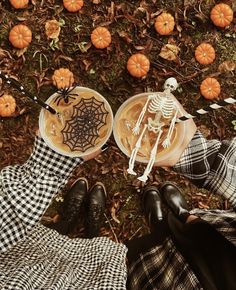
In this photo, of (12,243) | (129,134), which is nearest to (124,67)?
(129,134)

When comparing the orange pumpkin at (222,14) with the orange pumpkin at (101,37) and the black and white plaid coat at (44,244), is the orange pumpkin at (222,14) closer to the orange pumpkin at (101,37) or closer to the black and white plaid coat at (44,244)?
the orange pumpkin at (101,37)

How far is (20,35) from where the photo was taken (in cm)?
257

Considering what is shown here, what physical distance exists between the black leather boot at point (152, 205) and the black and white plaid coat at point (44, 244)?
419mm

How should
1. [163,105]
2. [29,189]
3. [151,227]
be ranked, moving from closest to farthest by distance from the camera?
[163,105] → [29,189] → [151,227]

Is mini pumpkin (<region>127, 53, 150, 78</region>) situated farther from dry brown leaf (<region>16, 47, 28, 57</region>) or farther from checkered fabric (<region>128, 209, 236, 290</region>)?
checkered fabric (<region>128, 209, 236, 290</region>)

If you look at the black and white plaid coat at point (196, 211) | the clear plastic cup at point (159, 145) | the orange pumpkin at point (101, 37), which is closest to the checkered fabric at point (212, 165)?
the black and white plaid coat at point (196, 211)

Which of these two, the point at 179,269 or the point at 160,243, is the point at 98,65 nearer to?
the point at 160,243

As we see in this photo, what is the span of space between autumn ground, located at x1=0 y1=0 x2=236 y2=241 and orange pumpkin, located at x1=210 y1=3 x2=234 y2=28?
5 centimetres

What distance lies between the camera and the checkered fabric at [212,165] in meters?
1.93

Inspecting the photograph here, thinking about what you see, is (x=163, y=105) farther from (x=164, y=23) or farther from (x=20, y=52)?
(x=20, y=52)

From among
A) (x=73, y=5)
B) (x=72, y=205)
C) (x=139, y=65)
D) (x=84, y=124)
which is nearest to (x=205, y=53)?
(x=139, y=65)

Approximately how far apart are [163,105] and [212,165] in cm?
41

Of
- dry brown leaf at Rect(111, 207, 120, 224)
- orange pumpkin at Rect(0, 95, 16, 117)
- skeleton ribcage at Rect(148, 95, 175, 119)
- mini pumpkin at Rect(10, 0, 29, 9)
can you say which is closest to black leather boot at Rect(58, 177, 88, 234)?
dry brown leaf at Rect(111, 207, 120, 224)

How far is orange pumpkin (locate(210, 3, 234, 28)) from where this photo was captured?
8.64ft
